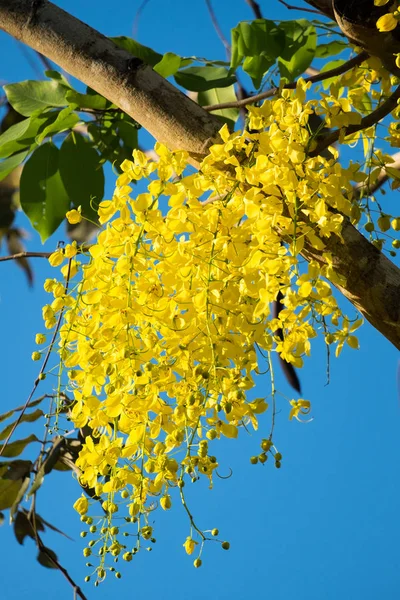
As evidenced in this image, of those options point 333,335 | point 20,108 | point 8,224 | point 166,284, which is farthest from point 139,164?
point 8,224

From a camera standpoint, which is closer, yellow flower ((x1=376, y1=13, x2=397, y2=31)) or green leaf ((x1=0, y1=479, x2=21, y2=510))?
yellow flower ((x1=376, y1=13, x2=397, y2=31))

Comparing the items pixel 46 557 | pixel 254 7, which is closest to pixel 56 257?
pixel 46 557

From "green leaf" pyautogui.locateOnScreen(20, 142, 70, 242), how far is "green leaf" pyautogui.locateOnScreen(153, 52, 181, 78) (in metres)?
0.16

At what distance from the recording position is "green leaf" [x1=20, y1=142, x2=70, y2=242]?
3.01 ft

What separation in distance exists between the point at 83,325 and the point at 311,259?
0.20 m

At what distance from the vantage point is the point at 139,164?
66 centimetres

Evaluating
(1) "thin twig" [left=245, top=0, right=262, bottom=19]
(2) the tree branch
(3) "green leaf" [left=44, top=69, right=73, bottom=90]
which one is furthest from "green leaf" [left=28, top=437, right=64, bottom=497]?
(1) "thin twig" [left=245, top=0, right=262, bottom=19]

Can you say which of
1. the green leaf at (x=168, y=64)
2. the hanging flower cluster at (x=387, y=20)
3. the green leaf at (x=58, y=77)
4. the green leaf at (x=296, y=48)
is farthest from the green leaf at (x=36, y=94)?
the hanging flower cluster at (x=387, y=20)

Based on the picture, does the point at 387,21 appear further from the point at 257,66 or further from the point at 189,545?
the point at 189,545

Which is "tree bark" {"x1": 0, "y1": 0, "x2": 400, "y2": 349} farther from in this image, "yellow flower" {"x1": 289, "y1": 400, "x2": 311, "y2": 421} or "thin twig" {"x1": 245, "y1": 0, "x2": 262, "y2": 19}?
"thin twig" {"x1": 245, "y1": 0, "x2": 262, "y2": 19}

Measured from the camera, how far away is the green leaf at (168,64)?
0.85 meters

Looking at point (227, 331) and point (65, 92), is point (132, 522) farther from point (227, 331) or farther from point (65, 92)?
point (65, 92)

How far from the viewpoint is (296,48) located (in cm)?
90

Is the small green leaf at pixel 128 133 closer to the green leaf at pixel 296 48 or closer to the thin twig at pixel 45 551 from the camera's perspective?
the green leaf at pixel 296 48
